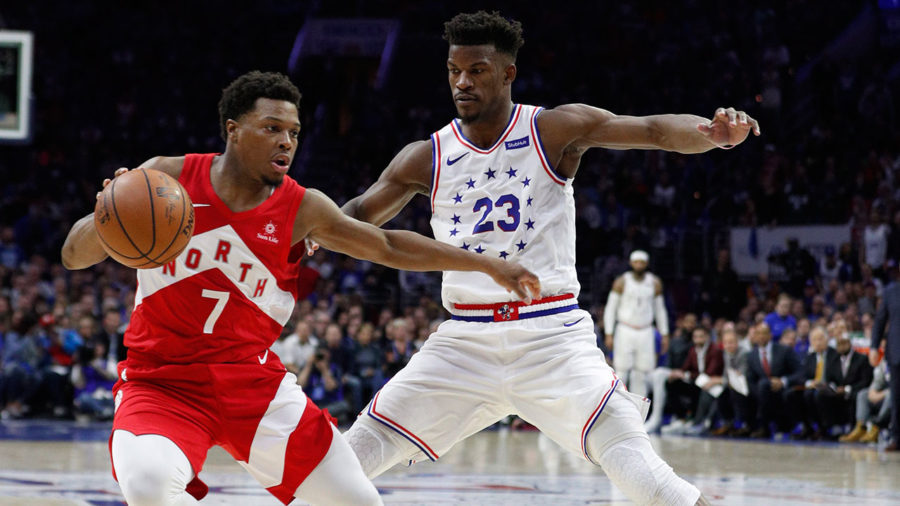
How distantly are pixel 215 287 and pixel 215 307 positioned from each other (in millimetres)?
74

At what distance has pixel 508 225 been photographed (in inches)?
194

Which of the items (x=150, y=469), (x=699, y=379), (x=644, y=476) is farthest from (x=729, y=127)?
(x=699, y=379)

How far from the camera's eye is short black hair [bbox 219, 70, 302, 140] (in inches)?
177

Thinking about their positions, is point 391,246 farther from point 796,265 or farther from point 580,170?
point 580,170

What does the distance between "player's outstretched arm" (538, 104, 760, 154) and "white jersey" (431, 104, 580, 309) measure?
0.11 metres

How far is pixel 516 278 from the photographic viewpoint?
14.4 feet

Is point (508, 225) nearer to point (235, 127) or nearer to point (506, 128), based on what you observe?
point (506, 128)

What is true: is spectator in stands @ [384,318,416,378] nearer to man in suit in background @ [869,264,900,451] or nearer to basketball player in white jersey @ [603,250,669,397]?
basketball player in white jersey @ [603,250,669,397]

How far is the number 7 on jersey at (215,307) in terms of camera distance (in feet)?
13.9

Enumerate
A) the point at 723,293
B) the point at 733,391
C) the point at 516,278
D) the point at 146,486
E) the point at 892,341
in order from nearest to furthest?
the point at 146,486 → the point at 516,278 → the point at 892,341 → the point at 733,391 → the point at 723,293

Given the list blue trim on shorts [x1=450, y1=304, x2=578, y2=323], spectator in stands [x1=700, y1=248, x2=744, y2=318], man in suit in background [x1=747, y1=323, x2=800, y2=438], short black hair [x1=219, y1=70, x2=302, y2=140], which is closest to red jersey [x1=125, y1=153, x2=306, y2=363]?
short black hair [x1=219, y1=70, x2=302, y2=140]

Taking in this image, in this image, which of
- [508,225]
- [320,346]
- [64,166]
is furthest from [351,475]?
Answer: [64,166]

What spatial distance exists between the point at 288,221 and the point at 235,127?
45 centimetres

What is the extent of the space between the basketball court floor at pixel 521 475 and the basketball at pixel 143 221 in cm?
314
